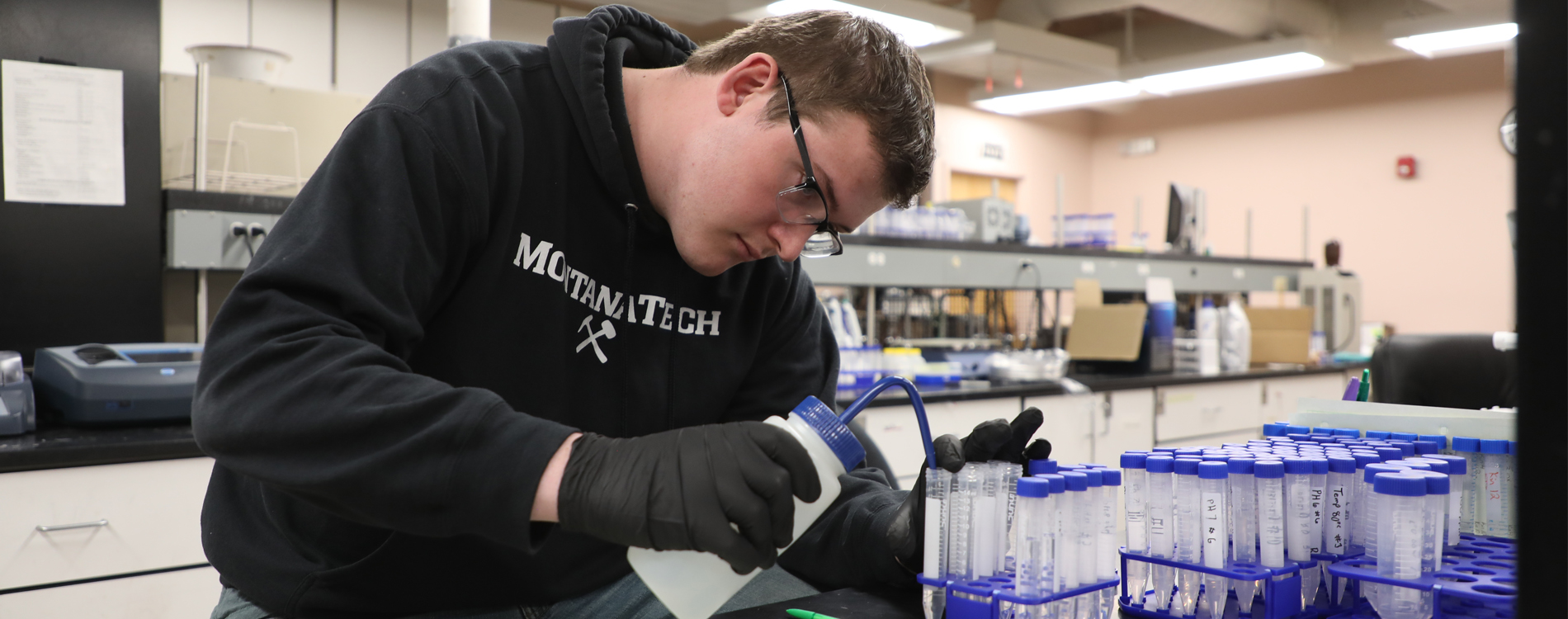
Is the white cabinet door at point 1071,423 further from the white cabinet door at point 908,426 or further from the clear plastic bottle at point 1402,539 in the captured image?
the clear plastic bottle at point 1402,539

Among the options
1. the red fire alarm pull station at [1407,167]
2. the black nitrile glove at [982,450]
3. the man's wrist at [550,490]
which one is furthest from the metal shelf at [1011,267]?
the red fire alarm pull station at [1407,167]

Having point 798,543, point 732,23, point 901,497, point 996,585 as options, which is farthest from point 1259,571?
point 732,23

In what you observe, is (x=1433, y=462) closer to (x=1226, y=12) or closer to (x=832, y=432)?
(x=832, y=432)

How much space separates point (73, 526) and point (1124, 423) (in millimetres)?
3009

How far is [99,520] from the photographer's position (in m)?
1.69

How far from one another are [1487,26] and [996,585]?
580 centimetres

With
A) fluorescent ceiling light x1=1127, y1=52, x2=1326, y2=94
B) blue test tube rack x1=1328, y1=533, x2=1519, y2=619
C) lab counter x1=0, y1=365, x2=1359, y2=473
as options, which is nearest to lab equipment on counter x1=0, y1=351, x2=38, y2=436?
lab counter x1=0, y1=365, x2=1359, y2=473

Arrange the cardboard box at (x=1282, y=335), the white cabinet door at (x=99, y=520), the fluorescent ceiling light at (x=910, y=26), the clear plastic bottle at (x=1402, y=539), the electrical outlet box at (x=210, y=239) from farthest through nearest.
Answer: the fluorescent ceiling light at (x=910, y=26) → the cardboard box at (x=1282, y=335) → the electrical outlet box at (x=210, y=239) → the white cabinet door at (x=99, y=520) → the clear plastic bottle at (x=1402, y=539)

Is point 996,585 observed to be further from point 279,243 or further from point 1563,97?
point 279,243

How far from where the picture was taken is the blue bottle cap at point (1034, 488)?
770 mm

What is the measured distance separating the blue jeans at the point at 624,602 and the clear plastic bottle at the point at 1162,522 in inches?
15.6

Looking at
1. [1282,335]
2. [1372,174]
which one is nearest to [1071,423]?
[1282,335]

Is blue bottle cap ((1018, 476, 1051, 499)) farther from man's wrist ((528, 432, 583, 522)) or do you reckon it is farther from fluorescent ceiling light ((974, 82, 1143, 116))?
fluorescent ceiling light ((974, 82, 1143, 116))

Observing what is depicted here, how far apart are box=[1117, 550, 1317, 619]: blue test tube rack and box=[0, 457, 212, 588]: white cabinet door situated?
1.48 m
